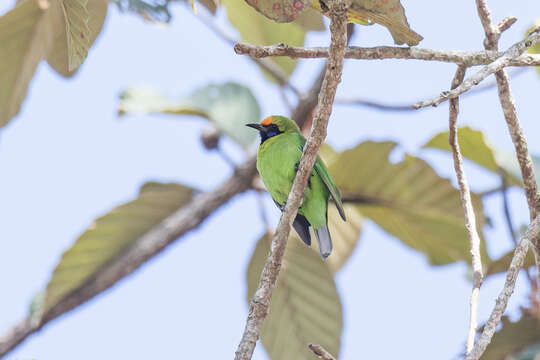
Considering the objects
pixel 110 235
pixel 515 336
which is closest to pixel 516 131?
pixel 515 336

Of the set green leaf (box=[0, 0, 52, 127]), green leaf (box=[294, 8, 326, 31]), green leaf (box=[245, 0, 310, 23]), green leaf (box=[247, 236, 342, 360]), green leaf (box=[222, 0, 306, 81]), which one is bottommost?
green leaf (box=[247, 236, 342, 360])

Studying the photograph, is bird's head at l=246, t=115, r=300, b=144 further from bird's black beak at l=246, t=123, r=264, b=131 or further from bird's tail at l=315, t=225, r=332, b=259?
bird's tail at l=315, t=225, r=332, b=259

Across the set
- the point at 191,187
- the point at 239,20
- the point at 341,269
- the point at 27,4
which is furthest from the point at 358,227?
the point at 27,4

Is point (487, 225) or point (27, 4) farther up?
point (487, 225)

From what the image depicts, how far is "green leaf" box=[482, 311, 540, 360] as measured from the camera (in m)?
3.15

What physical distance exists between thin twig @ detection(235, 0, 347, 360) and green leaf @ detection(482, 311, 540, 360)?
164 centimetres

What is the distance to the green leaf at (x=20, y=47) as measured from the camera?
8.68 ft

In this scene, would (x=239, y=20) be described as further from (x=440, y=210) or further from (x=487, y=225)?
(x=487, y=225)

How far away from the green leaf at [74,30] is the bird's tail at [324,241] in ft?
4.72

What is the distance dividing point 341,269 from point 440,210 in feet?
2.87

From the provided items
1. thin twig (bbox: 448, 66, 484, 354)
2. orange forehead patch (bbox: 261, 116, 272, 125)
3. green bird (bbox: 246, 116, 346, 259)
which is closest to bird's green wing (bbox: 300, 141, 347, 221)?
green bird (bbox: 246, 116, 346, 259)

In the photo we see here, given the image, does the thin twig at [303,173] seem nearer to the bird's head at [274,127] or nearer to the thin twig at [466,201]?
the thin twig at [466,201]

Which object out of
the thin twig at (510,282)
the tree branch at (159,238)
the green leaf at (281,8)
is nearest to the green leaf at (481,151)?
the tree branch at (159,238)

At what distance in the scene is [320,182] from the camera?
11.7 feet
